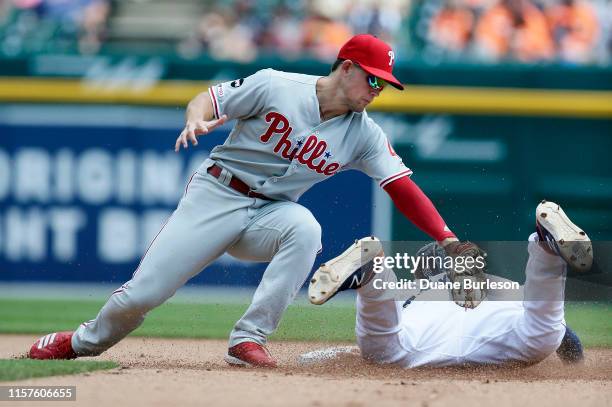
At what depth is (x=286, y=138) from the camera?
4551 millimetres

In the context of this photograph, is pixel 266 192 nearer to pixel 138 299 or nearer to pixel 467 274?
pixel 138 299

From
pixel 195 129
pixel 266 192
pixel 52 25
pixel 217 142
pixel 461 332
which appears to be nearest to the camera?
pixel 195 129

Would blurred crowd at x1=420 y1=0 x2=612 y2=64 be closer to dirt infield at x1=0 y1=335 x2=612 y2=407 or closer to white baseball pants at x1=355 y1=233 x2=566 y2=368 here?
dirt infield at x1=0 y1=335 x2=612 y2=407

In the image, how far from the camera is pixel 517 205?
25.5ft

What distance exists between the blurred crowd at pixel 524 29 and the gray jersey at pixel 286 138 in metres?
4.27

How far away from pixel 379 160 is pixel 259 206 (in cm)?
56

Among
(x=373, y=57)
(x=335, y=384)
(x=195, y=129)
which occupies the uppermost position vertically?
(x=373, y=57)

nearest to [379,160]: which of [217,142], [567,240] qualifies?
[567,240]

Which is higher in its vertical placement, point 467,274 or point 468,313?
point 467,274

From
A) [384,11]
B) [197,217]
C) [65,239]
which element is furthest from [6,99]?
[197,217]

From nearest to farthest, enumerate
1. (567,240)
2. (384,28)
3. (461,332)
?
(567,240), (461,332), (384,28)

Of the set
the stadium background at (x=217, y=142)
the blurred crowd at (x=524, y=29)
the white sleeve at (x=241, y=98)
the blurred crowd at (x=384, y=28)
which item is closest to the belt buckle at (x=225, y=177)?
the white sleeve at (x=241, y=98)

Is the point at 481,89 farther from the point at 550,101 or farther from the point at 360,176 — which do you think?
the point at 360,176

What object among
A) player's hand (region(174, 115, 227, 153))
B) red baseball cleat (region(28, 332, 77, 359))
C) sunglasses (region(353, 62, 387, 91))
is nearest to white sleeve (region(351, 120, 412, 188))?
sunglasses (region(353, 62, 387, 91))
